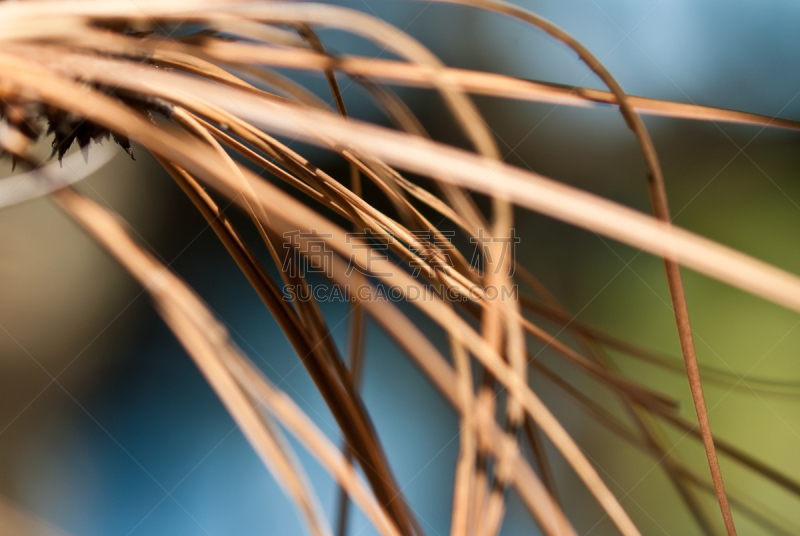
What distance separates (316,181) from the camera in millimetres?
92

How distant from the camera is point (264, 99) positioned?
0.28ft

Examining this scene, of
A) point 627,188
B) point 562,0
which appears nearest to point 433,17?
point 562,0

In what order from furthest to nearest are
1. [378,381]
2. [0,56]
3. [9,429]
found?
[378,381], [9,429], [0,56]

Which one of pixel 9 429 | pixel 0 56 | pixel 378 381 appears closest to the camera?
pixel 0 56

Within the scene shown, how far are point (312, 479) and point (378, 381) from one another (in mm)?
89

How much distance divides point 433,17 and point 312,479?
1.32ft

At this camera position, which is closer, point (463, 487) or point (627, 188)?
point (463, 487)

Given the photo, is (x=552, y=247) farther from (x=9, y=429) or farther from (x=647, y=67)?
(x=9, y=429)

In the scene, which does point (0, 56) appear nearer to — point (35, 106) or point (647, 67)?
point (35, 106)

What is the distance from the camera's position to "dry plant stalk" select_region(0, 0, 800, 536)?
7 cm

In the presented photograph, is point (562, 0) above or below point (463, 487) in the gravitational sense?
above

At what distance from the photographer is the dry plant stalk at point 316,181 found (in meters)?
0.07

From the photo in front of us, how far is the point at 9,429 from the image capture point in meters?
0.26

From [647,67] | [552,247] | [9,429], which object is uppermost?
[647,67]
